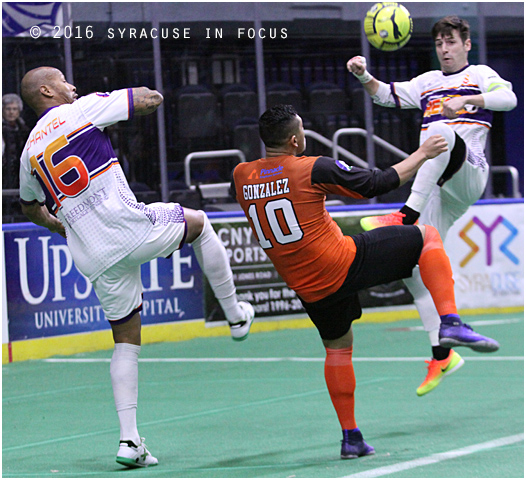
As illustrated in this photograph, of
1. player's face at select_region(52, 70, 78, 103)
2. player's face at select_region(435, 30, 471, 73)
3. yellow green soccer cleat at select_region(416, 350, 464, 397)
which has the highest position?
player's face at select_region(435, 30, 471, 73)

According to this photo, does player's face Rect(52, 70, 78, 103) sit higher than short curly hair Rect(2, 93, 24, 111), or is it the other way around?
short curly hair Rect(2, 93, 24, 111)

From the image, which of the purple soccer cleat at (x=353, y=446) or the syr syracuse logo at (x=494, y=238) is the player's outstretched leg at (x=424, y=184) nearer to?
the purple soccer cleat at (x=353, y=446)

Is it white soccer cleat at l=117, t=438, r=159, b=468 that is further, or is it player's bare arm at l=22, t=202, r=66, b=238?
player's bare arm at l=22, t=202, r=66, b=238

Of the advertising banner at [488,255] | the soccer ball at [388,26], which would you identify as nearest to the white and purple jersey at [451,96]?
the soccer ball at [388,26]

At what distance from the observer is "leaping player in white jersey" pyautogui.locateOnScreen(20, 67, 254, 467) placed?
19.2 ft

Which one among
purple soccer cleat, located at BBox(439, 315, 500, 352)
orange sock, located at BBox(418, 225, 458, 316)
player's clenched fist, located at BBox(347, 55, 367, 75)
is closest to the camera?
purple soccer cleat, located at BBox(439, 315, 500, 352)

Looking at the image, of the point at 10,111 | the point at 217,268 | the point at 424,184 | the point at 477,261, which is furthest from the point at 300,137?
the point at 477,261

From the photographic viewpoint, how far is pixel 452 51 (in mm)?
6828

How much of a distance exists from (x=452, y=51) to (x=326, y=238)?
70.2 inches

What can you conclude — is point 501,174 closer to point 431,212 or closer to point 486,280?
point 486,280

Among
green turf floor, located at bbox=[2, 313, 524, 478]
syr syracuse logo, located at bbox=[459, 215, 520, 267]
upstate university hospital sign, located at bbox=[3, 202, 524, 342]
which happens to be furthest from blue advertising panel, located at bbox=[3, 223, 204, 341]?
syr syracuse logo, located at bbox=[459, 215, 520, 267]

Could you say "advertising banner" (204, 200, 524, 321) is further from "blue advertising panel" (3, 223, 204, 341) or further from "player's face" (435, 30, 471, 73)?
"player's face" (435, 30, 471, 73)

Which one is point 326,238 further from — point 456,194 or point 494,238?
point 494,238

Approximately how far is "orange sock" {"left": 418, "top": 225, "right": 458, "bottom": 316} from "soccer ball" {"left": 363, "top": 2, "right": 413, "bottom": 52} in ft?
4.89
